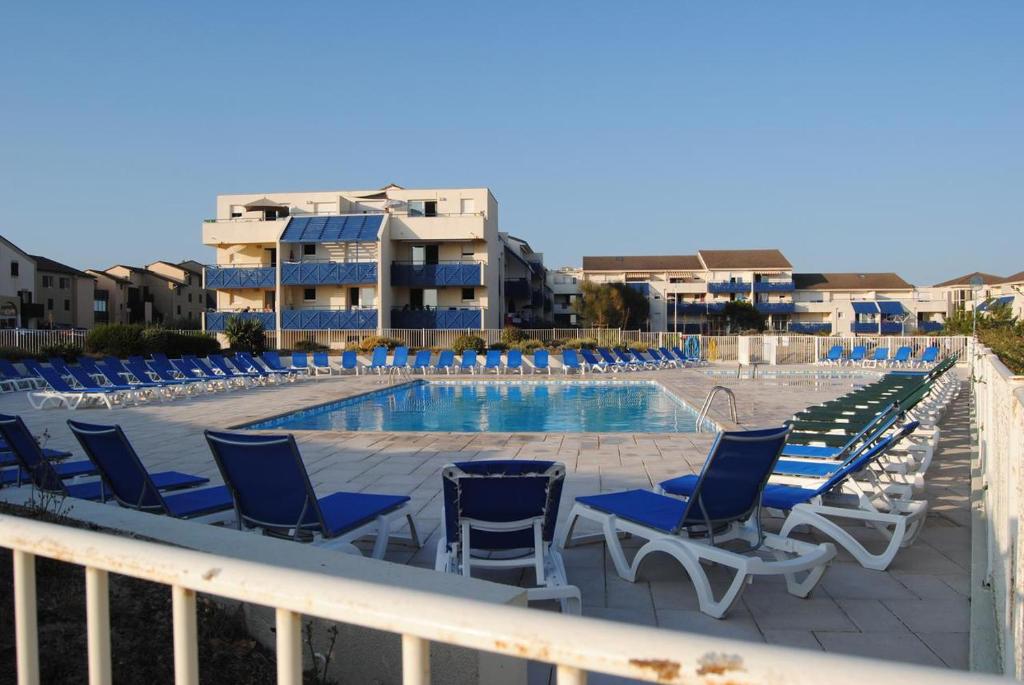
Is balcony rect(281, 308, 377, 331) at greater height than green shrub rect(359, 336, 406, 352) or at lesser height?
greater

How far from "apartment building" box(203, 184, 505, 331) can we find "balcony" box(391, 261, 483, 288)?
0.16 feet

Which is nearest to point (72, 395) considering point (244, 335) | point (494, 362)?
point (494, 362)

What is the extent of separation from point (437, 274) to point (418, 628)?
117 ft

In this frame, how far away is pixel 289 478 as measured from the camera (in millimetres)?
4148

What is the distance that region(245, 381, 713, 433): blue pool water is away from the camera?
1412 centimetres

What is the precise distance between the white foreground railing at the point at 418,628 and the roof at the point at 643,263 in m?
63.5

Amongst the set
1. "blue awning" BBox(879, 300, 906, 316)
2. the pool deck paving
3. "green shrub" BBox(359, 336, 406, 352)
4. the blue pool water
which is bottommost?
the blue pool water

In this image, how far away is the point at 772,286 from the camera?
209 ft

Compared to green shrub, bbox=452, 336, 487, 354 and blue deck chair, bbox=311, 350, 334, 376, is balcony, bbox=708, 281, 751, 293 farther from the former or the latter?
blue deck chair, bbox=311, 350, 334, 376

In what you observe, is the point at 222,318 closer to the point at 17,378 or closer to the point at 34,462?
the point at 17,378

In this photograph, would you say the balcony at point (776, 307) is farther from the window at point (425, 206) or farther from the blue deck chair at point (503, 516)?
the blue deck chair at point (503, 516)

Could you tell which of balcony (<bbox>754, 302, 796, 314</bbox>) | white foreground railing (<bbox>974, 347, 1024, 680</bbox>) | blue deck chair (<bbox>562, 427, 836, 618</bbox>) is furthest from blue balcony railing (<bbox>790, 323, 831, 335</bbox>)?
white foreground railing (<bbox>974, 347, 1024, 680</bbox>)

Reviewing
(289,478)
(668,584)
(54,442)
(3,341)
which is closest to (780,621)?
(668,584)

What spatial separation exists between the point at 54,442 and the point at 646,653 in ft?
37.4
